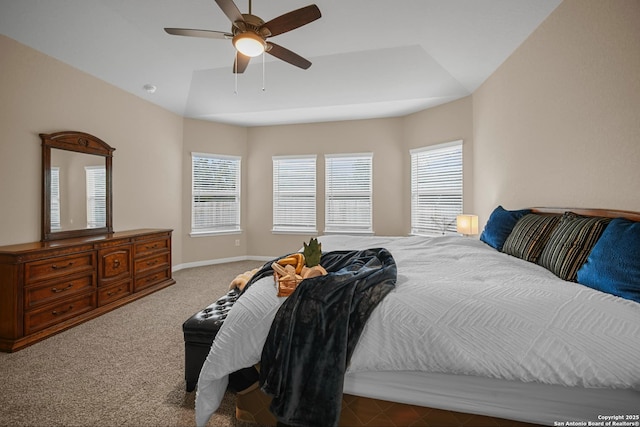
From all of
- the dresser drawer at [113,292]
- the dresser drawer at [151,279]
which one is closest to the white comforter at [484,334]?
the dresser drawer at [113,292]

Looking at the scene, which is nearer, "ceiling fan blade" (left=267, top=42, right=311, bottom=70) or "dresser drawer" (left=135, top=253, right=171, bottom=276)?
"ceiling fan blade" (left=267, top=42, right=311, bottom=70)

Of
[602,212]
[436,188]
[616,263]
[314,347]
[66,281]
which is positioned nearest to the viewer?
[314,347]

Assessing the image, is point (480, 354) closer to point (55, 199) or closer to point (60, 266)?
point (60, 266)

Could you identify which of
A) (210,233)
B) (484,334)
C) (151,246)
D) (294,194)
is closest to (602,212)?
(484,334)

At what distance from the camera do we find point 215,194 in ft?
18.9

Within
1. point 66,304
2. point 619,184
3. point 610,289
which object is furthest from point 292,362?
point 66,304

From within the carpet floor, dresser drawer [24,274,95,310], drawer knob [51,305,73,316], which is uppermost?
dresser drawer [24,274,95,310]

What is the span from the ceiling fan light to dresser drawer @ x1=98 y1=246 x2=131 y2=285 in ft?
8.95

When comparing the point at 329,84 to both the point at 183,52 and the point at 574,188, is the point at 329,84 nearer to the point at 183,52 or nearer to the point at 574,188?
the point at 183,52

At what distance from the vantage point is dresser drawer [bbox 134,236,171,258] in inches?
149

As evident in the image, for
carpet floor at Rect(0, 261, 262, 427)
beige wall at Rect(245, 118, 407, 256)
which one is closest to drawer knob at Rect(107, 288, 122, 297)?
carpet floor at Rect(0, 261, 262, 427)

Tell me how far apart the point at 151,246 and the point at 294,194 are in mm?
2768

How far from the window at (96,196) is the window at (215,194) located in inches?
66.1

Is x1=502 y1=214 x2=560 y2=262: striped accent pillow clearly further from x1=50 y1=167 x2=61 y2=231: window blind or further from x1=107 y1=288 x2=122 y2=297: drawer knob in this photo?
x1=50 y1=167 x2=61 y2=231: window blind
